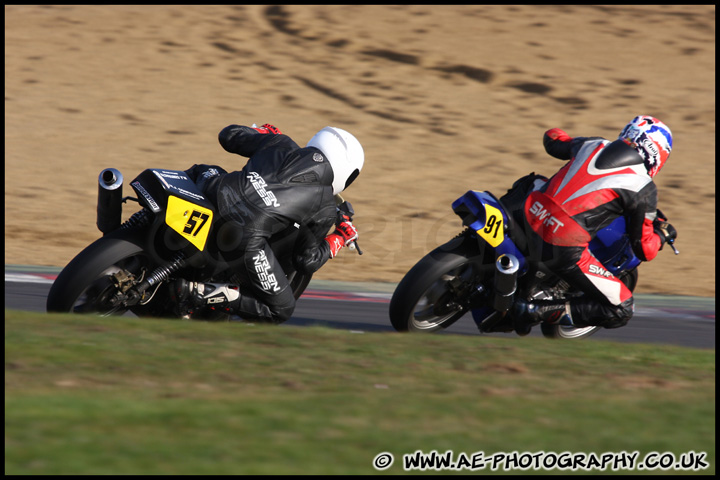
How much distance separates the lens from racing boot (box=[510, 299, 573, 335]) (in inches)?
243

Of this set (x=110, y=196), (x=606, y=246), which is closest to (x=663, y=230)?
(x=606, y=246)

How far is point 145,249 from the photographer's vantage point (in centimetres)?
540

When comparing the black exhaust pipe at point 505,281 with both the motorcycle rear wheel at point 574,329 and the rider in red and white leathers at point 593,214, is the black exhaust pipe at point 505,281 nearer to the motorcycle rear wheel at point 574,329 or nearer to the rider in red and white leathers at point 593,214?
the rider in red and white leathers at point 593,214

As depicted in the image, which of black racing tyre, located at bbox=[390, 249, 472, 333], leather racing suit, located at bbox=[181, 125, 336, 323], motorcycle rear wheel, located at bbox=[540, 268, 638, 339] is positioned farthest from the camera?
motorcycle rear wheel, located at bbox=[540, 268, 638, 339]

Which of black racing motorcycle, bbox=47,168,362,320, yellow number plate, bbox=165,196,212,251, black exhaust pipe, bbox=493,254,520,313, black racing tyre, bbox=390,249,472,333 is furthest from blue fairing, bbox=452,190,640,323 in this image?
yellow number plate, bbox=165,196,212,251

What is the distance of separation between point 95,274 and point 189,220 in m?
0.63

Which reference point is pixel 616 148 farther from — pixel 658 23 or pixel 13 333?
pixel 658 23

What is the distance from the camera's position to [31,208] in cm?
1069

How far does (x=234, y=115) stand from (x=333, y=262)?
18.0ft

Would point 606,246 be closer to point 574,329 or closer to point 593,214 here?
point 593,214

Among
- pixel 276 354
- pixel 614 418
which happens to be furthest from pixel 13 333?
pixel 614 418

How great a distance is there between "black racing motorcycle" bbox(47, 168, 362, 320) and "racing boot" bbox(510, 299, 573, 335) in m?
1.96

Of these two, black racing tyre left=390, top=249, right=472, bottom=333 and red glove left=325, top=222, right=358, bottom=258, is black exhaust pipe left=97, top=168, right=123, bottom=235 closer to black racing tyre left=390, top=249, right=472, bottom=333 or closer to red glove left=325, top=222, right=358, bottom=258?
red glove left=325, top=222, right=358, bottom=258

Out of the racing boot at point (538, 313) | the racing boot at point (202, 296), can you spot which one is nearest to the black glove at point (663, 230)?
the racing boot at point (538, 313)
